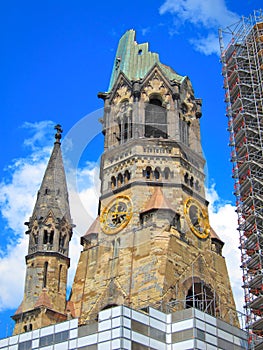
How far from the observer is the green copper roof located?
77.4 metres

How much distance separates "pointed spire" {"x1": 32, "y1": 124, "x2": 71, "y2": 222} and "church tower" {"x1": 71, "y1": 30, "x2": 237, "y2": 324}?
133 inches

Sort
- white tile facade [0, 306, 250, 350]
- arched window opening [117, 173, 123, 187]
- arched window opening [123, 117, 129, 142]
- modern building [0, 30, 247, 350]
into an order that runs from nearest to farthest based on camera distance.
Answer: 1. white tile facade [0, 306, 250, 350]
2. modern building [0, 30, 247, 350]
3. arched window opening [117, 173, 123, 187]
4. arched window opening [123, 117, 129, 142]

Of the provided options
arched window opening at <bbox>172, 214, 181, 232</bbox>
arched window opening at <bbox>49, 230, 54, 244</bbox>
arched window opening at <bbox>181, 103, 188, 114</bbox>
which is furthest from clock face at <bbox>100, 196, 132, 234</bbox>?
arched window opening at <bbox>181, 103, 188, 114</bbox>

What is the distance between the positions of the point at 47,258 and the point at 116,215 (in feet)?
24.0

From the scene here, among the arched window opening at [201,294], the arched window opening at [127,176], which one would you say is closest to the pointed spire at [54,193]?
the arched window opening at [127,176]

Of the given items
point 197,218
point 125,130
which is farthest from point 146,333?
point 125,130

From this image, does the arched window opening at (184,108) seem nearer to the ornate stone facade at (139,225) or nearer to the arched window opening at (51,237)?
the ornate stone facade at (139,225)

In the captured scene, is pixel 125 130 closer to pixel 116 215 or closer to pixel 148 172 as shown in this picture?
pixel 148 172

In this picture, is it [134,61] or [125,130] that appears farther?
[134,61]

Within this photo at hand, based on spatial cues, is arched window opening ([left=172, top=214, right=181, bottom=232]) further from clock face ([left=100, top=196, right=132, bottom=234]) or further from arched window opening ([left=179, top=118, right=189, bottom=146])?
arched window opening ([left=179, top=118, right=189, bottom=146])

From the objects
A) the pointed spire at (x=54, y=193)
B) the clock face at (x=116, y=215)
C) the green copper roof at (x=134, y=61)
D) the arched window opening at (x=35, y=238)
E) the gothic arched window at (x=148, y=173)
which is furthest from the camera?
the green copper roof at (x=134, y=61)

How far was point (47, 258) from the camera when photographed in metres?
64.9

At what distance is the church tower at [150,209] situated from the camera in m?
61.9

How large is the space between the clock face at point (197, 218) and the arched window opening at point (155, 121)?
25.9ft
